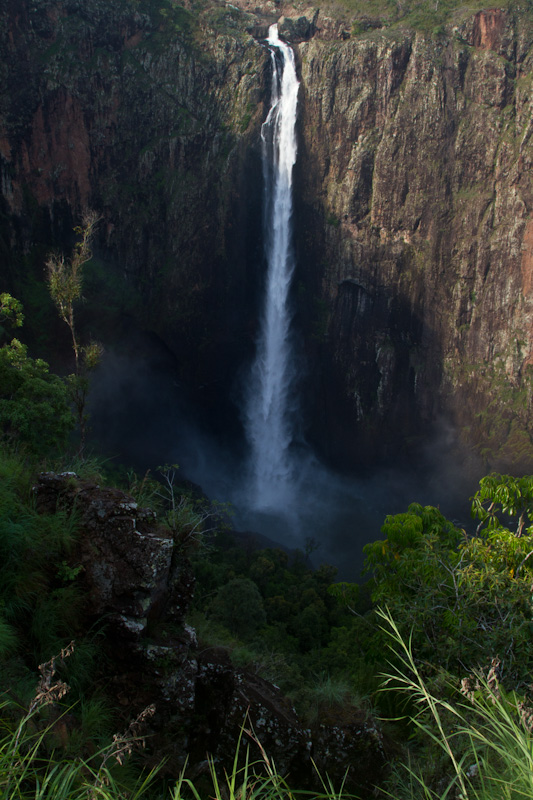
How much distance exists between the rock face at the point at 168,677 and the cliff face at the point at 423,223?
21953mm

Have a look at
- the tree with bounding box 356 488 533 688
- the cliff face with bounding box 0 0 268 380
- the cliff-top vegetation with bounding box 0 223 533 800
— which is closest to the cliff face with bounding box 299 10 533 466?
the cliff face with bounding box 0 0 268 380

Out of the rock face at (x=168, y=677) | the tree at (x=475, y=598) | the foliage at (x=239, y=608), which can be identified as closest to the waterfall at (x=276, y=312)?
the foliage at (x=239, y=608)

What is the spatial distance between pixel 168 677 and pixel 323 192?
85.8ft

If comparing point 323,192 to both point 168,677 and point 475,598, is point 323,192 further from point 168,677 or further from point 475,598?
point 168,677

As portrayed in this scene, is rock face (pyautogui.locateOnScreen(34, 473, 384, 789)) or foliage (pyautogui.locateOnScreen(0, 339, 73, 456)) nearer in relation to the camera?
rock face (pyautogui.locateOnScreen(34, 473, 384, 789))

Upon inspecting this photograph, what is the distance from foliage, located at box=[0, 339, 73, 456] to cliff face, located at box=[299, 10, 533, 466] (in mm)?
18757

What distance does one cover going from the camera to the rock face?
4.04 meters

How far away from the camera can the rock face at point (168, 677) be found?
4035 millimetres

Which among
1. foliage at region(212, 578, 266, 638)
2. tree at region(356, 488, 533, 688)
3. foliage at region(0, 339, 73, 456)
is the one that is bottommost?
foliage at region(212, 578, 266, 638)

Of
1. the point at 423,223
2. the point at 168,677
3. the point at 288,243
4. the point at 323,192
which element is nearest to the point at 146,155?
the point at 288,243

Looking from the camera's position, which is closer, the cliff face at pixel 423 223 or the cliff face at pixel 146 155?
the cliff face at pixel 146 155

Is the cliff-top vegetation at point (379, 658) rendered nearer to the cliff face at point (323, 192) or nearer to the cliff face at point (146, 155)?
the cliff face at point (323, 192)

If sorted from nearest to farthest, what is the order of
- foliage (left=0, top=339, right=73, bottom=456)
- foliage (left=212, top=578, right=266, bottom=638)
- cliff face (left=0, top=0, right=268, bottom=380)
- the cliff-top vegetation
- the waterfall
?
the cliff-top vegetation < foliage (left=0, top=339, right=73, bottom=456) < foliage (left=212, top=578, right=266, bottom=638) < cliff face (left=0, top=0, right=268, bottom=380) < the waterfall

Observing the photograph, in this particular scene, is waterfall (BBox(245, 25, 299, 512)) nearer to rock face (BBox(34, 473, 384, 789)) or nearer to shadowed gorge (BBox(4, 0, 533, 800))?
shadowed gorge (BBox(4, 0, 533, 800))
